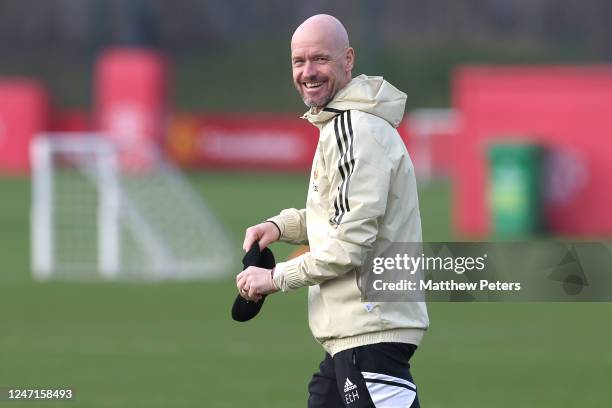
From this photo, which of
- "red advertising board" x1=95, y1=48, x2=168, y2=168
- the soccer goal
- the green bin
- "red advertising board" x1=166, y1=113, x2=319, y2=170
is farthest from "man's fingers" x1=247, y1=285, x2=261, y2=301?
"red advertising board" x1=166, y1=113, x2=319, y2=170

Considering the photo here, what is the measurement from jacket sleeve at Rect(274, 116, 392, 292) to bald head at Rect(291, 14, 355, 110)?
262 mm

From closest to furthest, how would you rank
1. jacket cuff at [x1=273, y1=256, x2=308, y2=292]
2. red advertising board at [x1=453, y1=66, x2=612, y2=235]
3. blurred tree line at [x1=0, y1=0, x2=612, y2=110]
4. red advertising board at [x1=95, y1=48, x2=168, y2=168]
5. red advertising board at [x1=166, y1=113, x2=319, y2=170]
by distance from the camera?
jacket cuff at [x1=273, y1=256, x2=308, y2=292] → red advertising board at [x1=453, y1=66, x2=612, y2=235] → red advertising board at [x1=95, y1=48, x2=168, y2=168] → red advertising board at [x1=166, y1=113, x2=319, y2=170] → blurred tree line at [x1=0, y1=0, x2=612, y2=110]

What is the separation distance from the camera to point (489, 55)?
54094 mm

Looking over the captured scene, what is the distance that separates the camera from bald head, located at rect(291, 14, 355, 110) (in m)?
5.48

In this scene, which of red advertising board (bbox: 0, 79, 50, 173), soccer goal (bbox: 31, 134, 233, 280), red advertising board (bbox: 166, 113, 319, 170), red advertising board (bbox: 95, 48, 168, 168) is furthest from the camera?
red advertising board (bbox: 166, 113, 319, 170)

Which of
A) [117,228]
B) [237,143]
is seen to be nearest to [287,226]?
[117,228]

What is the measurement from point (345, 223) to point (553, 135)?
56.3 feet

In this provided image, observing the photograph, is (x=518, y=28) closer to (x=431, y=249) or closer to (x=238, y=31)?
(x=238, y=31)

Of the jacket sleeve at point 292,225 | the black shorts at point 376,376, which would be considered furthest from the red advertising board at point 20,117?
the black shorts at point 376,376

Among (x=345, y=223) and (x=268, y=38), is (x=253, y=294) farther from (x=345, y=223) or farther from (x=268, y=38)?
(x=268, y=38)

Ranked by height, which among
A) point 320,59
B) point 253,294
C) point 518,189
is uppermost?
point 518,189

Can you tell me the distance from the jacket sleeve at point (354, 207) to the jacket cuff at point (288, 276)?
2.0 inches

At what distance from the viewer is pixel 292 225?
5.98 meters

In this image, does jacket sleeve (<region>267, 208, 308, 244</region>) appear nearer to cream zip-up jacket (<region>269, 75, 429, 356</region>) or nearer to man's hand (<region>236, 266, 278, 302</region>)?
cream zip-up jacket (<region>269, 75, 429, 356</region>)
